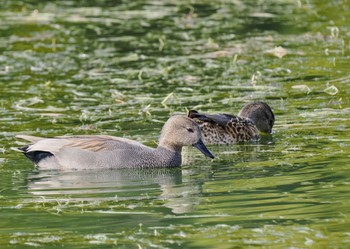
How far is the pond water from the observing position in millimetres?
8750

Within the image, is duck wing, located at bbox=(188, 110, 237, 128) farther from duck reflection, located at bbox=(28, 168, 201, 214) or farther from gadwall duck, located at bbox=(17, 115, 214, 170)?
duck reflection, located at bbox=(28, 168, 201, 214)

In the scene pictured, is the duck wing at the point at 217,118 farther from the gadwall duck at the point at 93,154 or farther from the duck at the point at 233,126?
the gadwall duck at the point at 93,154

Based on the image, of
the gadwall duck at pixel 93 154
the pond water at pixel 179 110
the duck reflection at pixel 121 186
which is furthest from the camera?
the gadwall duck at pixel 93 154

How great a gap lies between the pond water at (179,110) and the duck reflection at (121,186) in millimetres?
20

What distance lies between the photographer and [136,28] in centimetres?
2169

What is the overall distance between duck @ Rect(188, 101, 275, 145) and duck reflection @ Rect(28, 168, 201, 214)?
1.69 meters

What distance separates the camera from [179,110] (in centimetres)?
1452

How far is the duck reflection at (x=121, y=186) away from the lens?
32.7 ft

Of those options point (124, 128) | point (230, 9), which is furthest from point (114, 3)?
point (124, 128)

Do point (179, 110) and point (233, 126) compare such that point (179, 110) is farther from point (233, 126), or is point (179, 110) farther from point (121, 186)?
point (121, 186)

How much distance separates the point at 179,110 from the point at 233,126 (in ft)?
4.38

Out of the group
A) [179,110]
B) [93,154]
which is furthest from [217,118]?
[93,154]

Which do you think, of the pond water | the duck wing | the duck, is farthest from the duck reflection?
the duck

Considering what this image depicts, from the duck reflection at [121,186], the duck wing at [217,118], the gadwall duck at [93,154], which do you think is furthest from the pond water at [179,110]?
the duck wing at [217,118]
